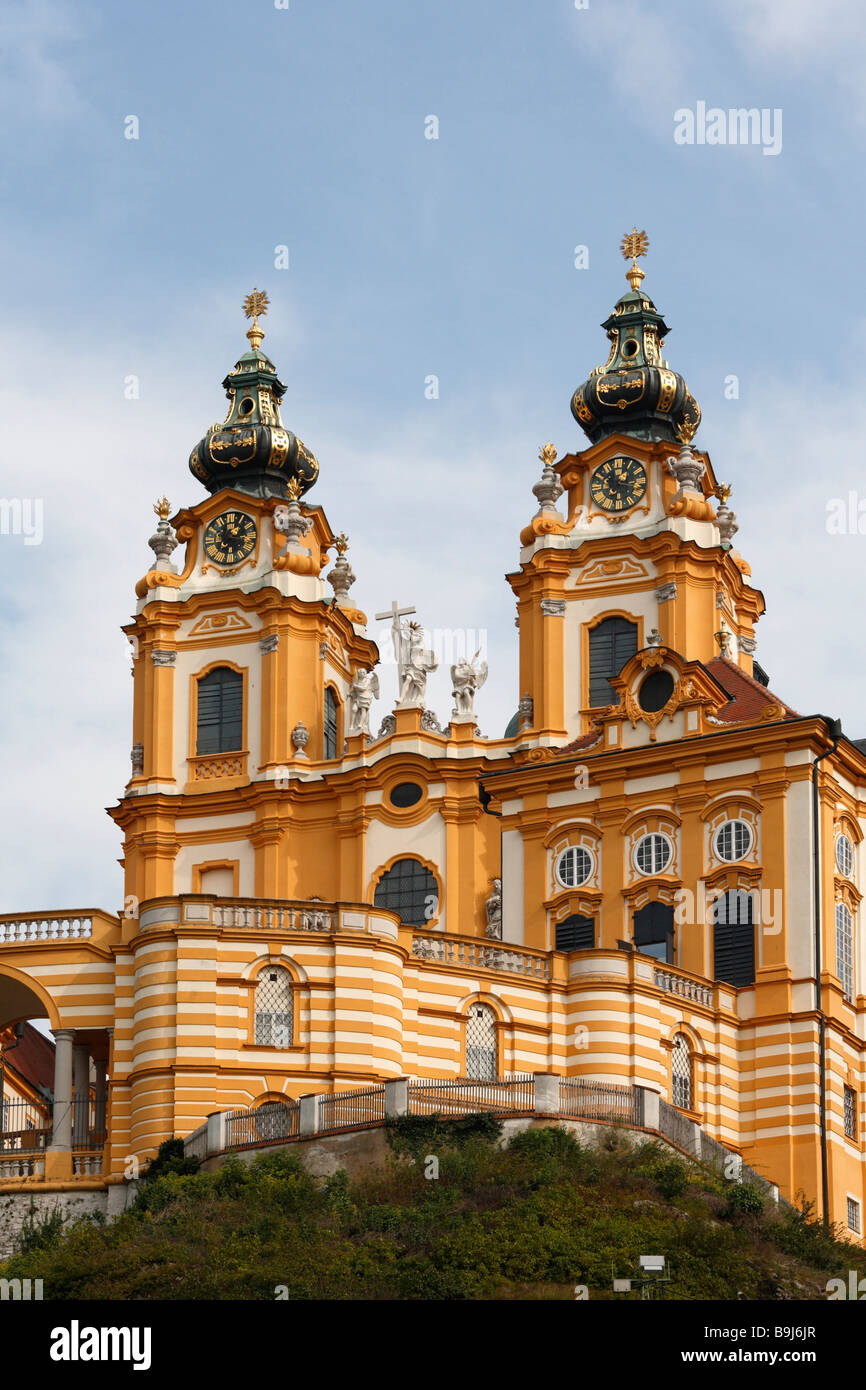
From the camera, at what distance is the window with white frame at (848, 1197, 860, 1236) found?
2635 inches

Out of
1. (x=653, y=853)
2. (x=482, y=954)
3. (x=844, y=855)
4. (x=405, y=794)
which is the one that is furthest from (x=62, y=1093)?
(x=844, y=855)

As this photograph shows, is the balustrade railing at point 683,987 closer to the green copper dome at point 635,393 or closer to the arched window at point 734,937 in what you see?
the arched window at point 734,937

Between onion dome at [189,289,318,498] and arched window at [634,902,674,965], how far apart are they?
71.8 feet

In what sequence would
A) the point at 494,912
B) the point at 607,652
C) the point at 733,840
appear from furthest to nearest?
the point at 607,652 → the point at 494,912 → the point at 733,840

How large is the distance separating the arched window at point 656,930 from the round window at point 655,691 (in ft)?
16.7

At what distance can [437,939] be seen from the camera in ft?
213

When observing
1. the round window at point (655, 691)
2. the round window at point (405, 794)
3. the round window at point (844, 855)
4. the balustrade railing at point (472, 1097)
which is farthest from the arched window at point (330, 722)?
the balustrade railing at point (472, 1097)

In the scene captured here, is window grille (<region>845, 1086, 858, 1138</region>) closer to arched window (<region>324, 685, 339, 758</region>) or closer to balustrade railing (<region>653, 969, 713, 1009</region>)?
balustrade railing (<region>653, 969, 713, 1009</region>)

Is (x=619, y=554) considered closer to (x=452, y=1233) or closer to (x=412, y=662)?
(x=412, y=662)

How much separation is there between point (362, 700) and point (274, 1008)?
2121 centimetres

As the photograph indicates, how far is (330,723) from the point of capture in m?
84.5

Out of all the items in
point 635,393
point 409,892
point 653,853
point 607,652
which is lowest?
point 653,853
